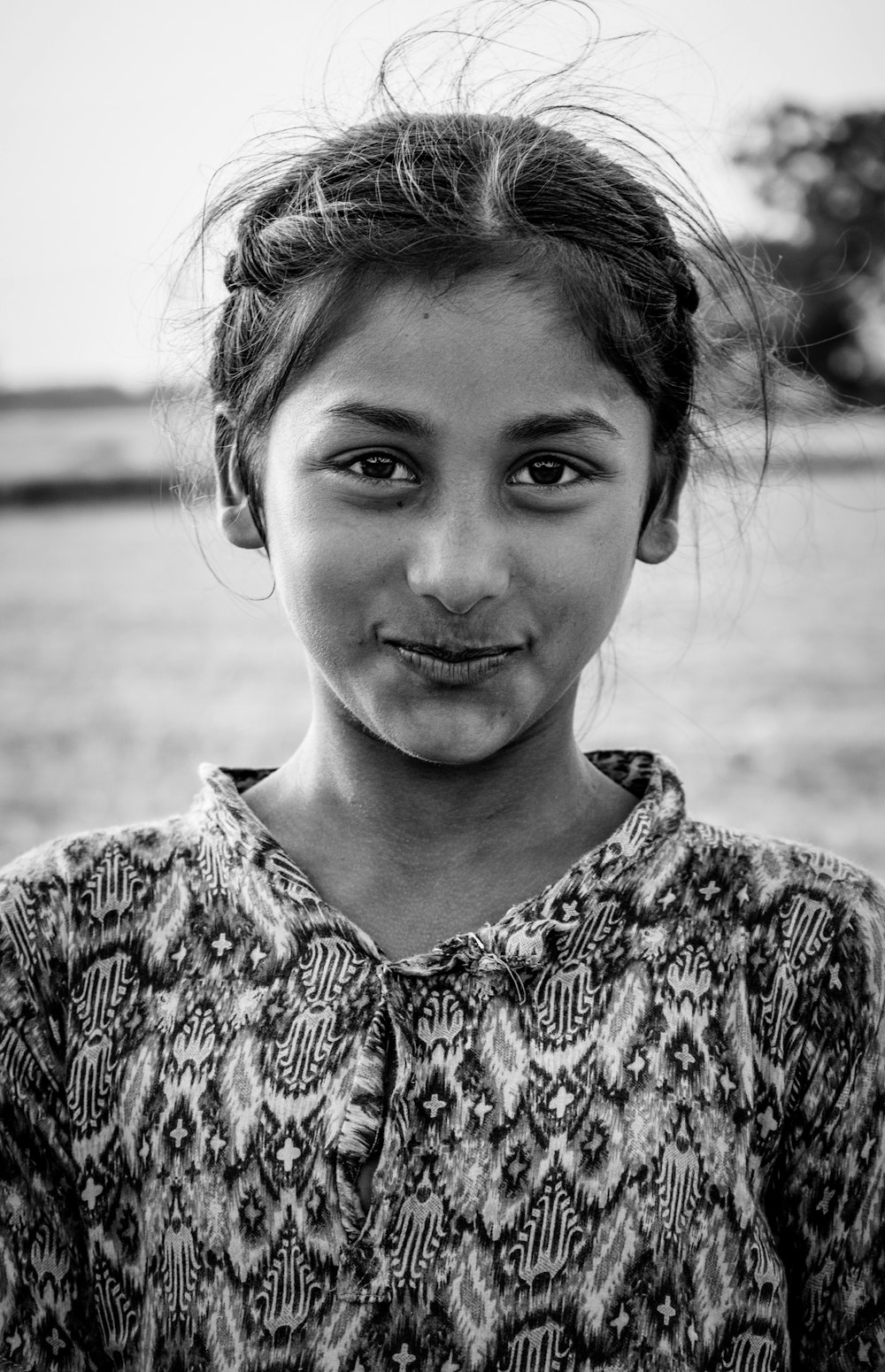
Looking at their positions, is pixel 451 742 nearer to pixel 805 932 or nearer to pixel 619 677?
pixel 805 932

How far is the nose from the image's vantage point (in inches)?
44.9

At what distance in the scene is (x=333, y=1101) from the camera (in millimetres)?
1156

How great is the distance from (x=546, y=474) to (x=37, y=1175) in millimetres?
830

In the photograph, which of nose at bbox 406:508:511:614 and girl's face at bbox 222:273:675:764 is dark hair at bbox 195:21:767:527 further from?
nose at bbox 406:508:511:614

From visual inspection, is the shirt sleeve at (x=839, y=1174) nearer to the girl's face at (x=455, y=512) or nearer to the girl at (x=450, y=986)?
the girl at (x=450, y=986)

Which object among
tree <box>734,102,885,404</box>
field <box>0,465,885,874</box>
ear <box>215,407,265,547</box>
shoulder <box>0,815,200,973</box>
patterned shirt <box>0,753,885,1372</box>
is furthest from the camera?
tree <box>734,102,885,404</box>

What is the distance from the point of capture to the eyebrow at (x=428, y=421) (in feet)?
3.83

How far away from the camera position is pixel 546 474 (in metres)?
1.21

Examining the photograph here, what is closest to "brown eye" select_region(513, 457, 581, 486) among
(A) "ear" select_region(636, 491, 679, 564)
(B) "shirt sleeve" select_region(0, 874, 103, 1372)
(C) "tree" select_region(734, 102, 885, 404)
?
(A) "ear" select_region(636, 491, 679, 564)

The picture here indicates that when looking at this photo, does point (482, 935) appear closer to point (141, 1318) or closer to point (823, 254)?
point (141, 1318)

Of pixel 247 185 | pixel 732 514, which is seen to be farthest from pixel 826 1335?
pixel 247 185

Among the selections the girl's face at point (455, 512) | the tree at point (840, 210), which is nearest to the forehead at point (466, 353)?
the girl's face at point (455, 512)

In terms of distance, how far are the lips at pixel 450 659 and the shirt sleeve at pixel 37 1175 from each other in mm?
450

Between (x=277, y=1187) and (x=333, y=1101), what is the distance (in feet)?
0.31
